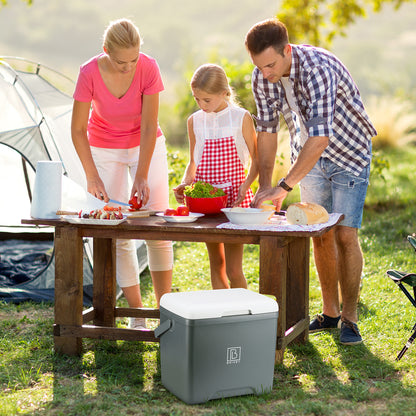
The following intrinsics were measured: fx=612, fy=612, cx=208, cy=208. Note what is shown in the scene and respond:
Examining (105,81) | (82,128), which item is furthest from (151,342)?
(105,81)

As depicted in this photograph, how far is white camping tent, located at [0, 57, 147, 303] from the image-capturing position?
171 inches

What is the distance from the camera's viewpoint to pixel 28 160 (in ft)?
14.1

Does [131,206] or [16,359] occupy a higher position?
[131,206]

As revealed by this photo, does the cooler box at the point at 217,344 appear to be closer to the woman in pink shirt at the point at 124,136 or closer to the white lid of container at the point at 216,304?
the white lid of container at the point at 216,304

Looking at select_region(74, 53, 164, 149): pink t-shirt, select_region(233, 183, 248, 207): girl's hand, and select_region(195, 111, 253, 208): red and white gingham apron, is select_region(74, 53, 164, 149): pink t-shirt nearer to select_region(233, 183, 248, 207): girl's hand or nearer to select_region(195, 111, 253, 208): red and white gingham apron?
select_region(195, 111, 253, 208): red and white gingham apron

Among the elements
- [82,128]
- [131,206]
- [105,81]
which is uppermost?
[105,81]

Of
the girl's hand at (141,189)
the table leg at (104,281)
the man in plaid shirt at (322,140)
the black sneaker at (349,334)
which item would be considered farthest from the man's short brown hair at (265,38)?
the black sneaker at (349,334)

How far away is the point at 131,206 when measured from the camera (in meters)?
3.26

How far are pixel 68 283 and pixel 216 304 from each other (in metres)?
0.96

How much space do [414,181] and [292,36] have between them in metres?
2.57

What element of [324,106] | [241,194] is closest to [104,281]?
[241,194]

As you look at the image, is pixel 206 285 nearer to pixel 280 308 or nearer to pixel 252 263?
pixel 252 263

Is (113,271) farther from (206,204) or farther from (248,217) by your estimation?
(248,217)

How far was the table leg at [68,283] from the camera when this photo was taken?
3.08 meters
